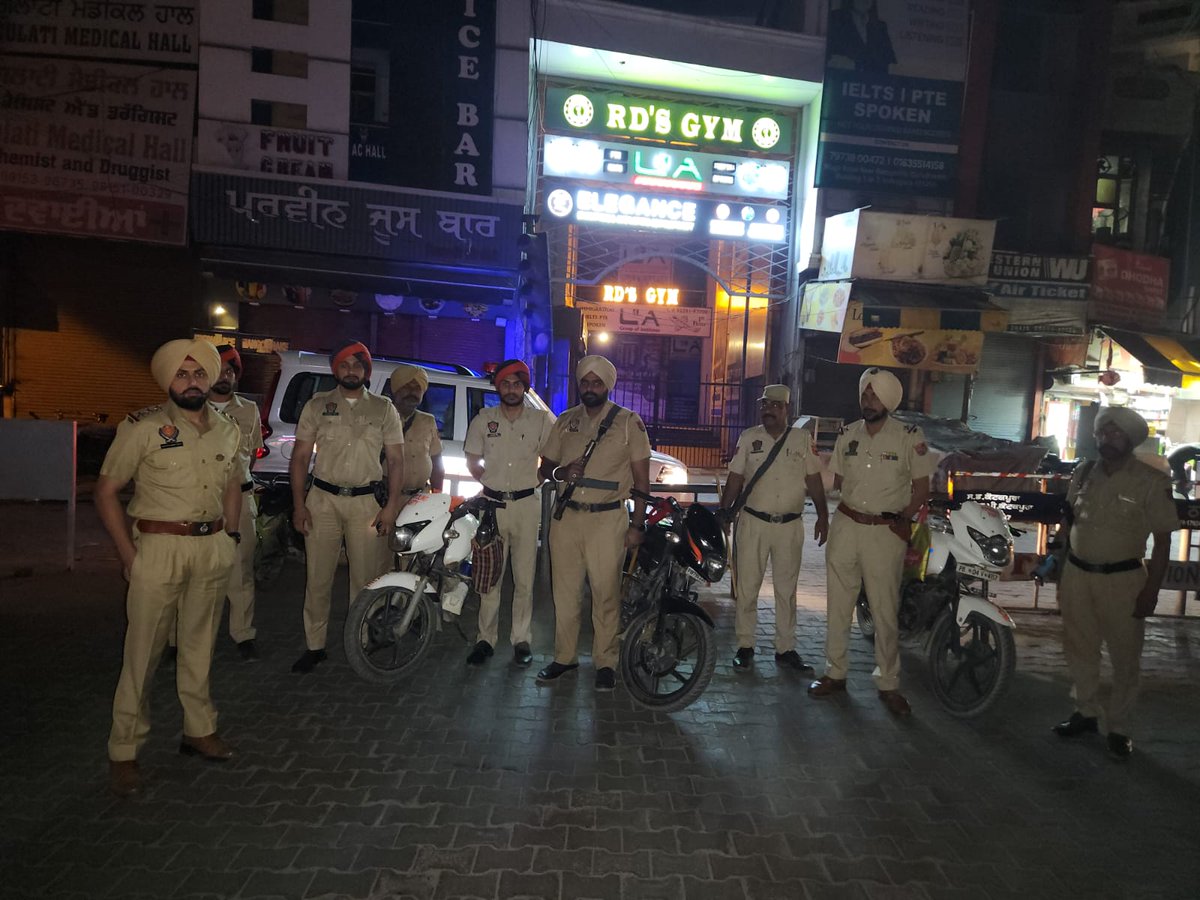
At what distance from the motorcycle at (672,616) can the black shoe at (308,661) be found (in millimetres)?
2103

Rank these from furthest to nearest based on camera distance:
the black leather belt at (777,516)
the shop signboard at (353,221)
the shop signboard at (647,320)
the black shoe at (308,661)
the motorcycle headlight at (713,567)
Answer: the shop signboard at (647,320)
the shop signboard at (353,221)
the black leather belt at (777,516)
the black shoe at (308,661)
the motorcycle headlight at (713,567)

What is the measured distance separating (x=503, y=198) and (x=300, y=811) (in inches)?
440

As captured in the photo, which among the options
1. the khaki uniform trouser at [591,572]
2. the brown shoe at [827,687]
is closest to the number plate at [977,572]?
the brown shoe at [827,687]

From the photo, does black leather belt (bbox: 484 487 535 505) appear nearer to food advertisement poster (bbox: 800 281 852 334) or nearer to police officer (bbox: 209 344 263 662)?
police officer (bbox: 209 344 263 662)

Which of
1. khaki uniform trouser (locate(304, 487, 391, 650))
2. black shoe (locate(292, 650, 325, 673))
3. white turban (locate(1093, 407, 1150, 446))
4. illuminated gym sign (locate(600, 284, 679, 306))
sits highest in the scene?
illuminated gym sign (locate(600, 284, 679, 306))

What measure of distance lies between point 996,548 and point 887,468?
857 millimetres

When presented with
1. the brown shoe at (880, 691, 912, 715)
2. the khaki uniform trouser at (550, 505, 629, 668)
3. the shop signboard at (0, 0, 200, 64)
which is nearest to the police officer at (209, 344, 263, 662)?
the khaki uniform trouser at (550, 505, 629, 668)

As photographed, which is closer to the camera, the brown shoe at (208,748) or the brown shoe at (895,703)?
the brown shoe at (208,748)

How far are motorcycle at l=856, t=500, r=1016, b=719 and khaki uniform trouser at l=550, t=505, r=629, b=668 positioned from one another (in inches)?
83.0

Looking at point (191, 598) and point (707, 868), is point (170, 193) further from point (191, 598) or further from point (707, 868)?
point (707, 868)

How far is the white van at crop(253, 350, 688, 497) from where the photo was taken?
25.7ft

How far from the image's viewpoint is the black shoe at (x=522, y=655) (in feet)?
17.9

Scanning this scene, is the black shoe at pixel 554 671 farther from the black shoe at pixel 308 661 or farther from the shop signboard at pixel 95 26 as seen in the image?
the shop signboard at pixel 95 26

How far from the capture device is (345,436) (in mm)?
5078
